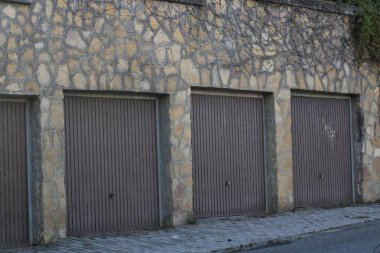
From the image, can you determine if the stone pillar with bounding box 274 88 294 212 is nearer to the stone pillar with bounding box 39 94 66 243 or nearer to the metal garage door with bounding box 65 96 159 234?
the metal garage door with bounding box 65 96 159 234

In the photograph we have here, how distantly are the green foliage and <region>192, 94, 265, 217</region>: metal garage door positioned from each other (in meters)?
3.35

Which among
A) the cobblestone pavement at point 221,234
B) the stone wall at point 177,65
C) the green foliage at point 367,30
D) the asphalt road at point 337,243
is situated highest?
the green foliage at point 367,30

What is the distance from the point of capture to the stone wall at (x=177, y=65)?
37.8 ft

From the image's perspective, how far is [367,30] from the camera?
16969 millimetres

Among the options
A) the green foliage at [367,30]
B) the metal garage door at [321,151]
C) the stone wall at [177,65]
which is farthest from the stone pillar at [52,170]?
the green foliage at [367,30]

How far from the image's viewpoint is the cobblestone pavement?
11.2 metres

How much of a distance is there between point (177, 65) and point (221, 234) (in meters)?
3.12

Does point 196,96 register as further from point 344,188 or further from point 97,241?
point 344,188

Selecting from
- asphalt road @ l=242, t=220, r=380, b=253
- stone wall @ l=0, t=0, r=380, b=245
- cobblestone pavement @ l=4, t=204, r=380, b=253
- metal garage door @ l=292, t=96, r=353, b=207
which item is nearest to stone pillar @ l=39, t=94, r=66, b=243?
stone wall @ l=0, t=0, r=380, b=245

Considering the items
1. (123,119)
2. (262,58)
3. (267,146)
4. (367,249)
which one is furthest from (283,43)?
(367,249)

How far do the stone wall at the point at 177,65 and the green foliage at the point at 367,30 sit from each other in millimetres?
267

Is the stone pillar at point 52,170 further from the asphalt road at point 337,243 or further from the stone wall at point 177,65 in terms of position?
the asphalt road at point 337,243

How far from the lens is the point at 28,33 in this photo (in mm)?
11492

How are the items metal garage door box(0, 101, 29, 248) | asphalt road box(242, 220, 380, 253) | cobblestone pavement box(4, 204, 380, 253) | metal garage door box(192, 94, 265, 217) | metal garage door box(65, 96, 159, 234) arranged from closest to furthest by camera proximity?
1. asphalt road box(242, 220, 380, 253)
2. cobblestone pavement box(4, 204, 380, 253)
3. metal garage door box(0, 101, 29, 248)
4. metal garage door box(65, 96, 159, 234)
5. metal garage door box(192, 94, 265, 217)
